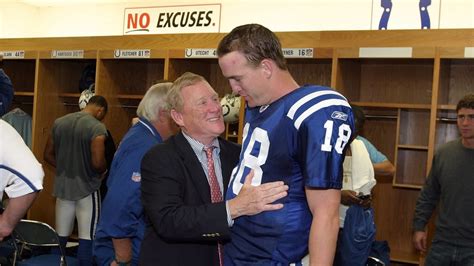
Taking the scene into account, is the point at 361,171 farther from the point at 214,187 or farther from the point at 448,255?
the point at 214,187

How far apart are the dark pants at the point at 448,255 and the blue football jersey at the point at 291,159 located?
2.11 metres

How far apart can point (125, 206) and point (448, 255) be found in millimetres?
1997

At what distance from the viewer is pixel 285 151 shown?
154 centimetres

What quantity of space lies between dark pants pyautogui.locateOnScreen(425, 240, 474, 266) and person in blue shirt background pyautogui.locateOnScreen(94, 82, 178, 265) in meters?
1.87

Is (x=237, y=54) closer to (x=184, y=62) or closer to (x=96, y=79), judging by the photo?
(x=184, y=62)

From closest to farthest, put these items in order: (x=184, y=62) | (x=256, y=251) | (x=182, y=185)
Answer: (x=256, y=251) → (x=182, y=185) → (x=184, y=62)

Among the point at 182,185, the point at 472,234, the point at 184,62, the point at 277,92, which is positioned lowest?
the point at 472,234

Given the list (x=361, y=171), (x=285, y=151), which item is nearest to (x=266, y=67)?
(x=285, y=151)

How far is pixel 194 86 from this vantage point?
207cm

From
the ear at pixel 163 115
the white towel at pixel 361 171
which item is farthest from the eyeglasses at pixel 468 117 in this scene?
the ear at pixel 163 115

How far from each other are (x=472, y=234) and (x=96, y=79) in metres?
3.79

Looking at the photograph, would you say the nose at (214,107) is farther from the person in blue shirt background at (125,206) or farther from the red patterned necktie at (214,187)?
the person in blue shirt background at (125,206)

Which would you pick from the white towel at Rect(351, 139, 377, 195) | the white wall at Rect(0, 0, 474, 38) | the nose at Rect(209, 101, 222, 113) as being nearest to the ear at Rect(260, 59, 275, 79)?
the nose at Rect(209, 101, 222, 113)

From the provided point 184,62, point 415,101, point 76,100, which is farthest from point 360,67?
point 76,100
